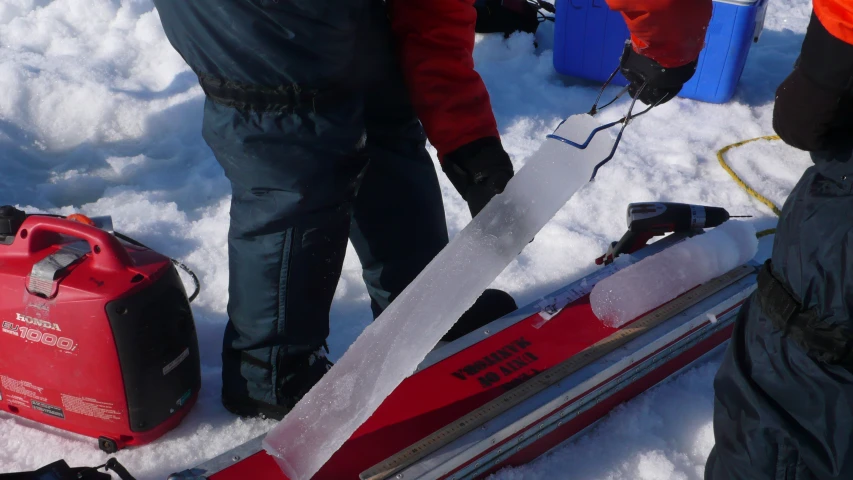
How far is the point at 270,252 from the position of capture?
1.52 m

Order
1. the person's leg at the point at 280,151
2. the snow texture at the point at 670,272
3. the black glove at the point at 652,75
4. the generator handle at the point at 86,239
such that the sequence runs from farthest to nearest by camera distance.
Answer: the snow texture at the point at 670,272
the black glove at the point at 652,75
the generator handle at the point at 86,239
the person's leg at the point at 280,151

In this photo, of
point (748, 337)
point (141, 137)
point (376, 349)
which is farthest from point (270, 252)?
point (141, 137)

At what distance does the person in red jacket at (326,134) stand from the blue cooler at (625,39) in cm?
153

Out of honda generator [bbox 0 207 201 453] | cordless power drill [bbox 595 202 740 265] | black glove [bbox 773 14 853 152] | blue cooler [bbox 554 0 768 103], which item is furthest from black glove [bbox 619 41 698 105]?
blue cooler [bbox 554 0 768 103]

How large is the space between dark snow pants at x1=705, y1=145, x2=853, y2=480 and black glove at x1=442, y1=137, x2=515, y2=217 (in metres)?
0.59

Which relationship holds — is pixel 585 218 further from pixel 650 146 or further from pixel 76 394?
pixel 76 394

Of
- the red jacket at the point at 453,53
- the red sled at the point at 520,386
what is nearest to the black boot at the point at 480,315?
the red sled at the point at 520,386

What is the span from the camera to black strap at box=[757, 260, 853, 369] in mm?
1055

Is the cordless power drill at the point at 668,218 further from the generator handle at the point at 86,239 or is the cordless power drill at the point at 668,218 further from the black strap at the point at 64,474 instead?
the black strap at the point at 64,474

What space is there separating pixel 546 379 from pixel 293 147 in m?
0.78

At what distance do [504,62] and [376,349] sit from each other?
258 cm

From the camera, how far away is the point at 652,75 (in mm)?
1651

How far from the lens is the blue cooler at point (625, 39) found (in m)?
3.01

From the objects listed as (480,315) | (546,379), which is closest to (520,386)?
(546,379)
